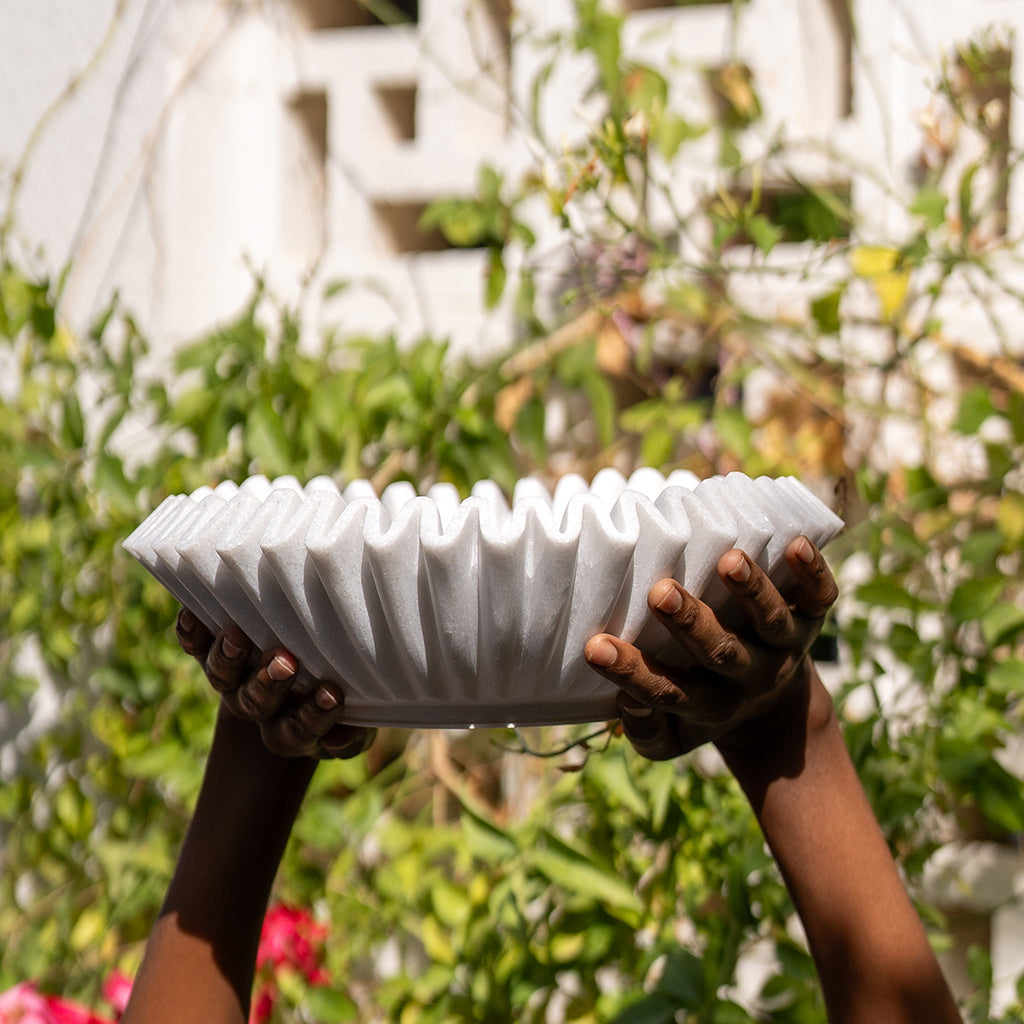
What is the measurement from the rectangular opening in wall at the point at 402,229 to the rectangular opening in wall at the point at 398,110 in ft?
0.30

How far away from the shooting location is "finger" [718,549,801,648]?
0.46 meters

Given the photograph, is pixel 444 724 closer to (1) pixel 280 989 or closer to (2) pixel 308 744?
(2) pixel 308 744

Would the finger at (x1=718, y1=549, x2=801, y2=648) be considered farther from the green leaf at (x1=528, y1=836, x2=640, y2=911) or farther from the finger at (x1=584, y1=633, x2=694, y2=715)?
the green leaf at (x1=528, y1=836, x2=640, y2=911)

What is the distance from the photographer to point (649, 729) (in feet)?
1.69

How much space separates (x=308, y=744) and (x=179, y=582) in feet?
0.32

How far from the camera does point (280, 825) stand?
24.7 inches

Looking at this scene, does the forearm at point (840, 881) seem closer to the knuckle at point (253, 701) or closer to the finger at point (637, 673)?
the finger at point (637, 673)

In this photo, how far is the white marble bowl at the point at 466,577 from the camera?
461mm

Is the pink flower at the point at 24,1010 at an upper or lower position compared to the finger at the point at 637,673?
lower

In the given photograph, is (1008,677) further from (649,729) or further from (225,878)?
(225,878)

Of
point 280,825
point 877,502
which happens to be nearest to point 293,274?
point 877,502

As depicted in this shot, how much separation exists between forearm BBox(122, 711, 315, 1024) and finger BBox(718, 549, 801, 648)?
0.90ft

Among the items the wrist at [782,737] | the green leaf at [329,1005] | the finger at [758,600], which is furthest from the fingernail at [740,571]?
the green leaf at [329,1005]

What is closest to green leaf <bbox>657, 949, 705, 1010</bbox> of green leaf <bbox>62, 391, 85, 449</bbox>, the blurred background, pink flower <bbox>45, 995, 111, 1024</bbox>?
the blurred background
